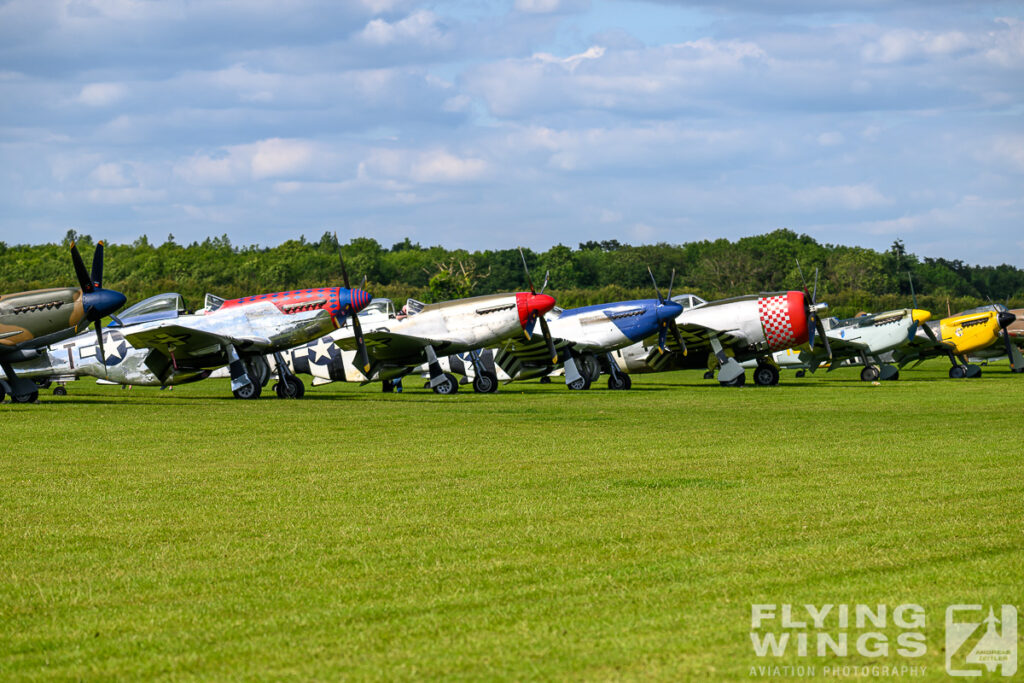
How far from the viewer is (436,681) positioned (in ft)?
13.2

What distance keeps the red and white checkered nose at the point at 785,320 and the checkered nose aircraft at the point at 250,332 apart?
38.3 feet

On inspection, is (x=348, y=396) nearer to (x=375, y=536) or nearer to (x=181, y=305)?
(x=181, y=305)

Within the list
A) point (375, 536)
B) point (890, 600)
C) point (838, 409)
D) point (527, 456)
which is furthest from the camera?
point (838, 409)

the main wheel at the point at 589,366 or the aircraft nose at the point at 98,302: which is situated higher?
the aircraft nose at the point at 98,302

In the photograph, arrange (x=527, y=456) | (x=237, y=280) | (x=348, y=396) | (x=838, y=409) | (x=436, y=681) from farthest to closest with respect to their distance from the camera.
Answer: (x=237, y=280) < (x=348, y=396) < (x=838, y=409) < (x=527, y=456) < (x=436, y=681)

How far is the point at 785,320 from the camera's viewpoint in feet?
101

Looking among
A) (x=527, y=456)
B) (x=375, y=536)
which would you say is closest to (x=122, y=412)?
(x=527, y=456)

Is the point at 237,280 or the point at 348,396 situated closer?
the point at 348,396

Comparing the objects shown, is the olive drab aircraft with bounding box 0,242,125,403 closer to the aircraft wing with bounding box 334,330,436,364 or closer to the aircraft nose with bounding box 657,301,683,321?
the aircraft wing with bounding box 334,330,436,364

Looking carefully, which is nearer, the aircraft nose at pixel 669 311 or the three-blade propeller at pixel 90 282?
the three-blade propeller at pixel 90 282

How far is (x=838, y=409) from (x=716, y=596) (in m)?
15.3

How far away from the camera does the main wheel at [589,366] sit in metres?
31.8

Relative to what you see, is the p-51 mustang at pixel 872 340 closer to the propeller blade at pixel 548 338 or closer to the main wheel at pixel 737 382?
the main wheel at pixel 737 382

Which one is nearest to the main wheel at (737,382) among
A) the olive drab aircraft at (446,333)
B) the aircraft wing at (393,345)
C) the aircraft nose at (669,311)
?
the aircraft nose at (669,311)
